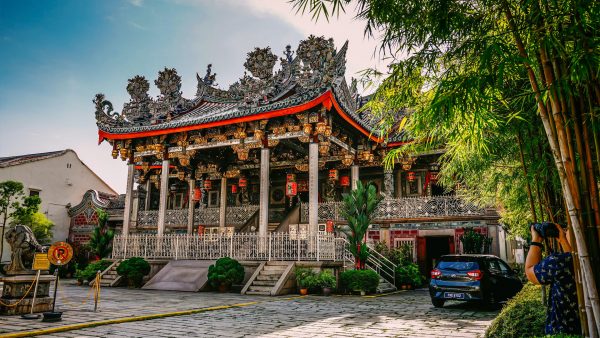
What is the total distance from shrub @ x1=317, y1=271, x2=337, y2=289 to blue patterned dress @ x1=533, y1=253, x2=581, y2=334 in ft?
30.4

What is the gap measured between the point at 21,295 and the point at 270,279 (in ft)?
21.1

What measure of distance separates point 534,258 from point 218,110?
1580 cm

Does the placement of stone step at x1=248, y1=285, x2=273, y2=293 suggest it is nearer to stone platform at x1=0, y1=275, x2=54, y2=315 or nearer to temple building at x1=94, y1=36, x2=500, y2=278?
temple building at x1=94, y1=36, x2=500, y2=278

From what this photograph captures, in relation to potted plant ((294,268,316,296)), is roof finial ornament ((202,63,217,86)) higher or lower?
higher

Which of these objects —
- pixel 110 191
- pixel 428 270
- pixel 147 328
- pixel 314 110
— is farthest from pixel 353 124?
pixel 110 191

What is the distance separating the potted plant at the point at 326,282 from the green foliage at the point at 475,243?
6236 millimetres

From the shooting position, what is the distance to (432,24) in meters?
4.20

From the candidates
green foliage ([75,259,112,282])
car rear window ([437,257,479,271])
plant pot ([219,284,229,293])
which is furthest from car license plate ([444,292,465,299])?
green foliage ([75,259,112,282])

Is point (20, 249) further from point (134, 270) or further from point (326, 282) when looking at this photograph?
point (326, 282)

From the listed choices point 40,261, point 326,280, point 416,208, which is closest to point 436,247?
point 416,208

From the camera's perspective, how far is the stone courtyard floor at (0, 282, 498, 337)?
636 cm

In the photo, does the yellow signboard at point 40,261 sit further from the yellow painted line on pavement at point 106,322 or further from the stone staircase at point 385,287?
the stone staircase at point 385,287

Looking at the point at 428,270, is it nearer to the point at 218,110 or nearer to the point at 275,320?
the point at 218,110

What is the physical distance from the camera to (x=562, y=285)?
3281 millimetres
